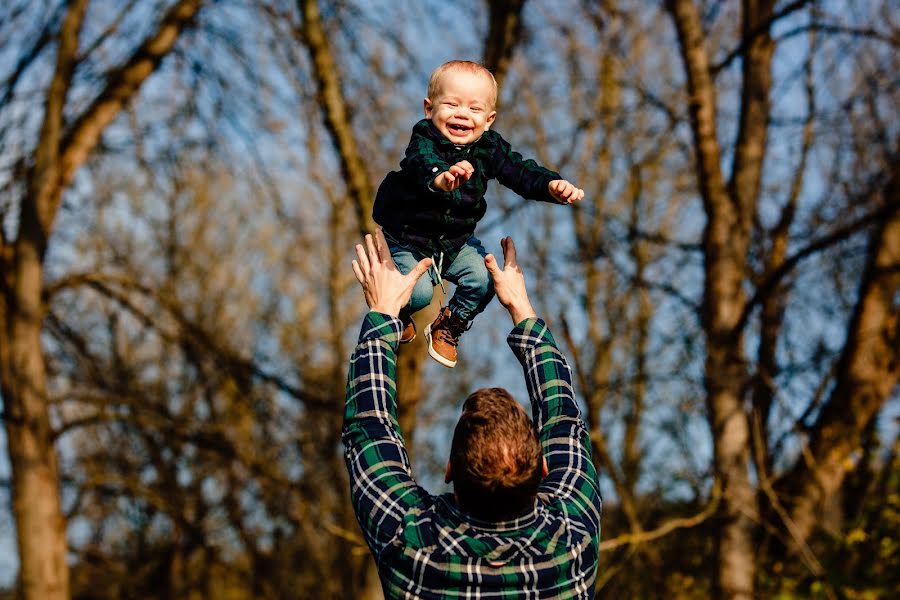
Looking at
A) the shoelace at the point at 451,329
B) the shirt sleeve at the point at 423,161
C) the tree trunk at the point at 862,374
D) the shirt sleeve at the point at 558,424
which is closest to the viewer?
the shirt sleeve at the point at 558,424

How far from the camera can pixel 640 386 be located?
38.5 feet

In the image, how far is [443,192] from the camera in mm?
2699

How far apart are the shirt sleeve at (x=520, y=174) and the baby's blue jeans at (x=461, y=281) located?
0.23m

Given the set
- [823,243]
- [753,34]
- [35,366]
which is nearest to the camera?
[823,243]

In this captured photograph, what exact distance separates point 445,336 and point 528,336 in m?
0.32

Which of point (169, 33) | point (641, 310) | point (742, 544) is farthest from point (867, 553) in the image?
point (169, 33)

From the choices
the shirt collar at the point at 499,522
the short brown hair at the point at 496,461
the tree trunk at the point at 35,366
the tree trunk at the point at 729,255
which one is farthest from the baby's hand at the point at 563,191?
→ the tree trunk at the point at 35,366

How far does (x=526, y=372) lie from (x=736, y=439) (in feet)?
15.5

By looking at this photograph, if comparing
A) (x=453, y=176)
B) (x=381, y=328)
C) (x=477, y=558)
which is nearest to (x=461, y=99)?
(x=453, y=176)

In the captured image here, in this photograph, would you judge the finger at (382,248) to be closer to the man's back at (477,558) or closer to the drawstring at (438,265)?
the drawstring at (438,265)

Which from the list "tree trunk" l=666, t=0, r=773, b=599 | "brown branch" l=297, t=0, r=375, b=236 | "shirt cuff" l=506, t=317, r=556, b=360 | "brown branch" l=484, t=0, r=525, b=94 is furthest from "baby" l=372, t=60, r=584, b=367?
"tree trunk" l=666, t=0, r=773, b=599

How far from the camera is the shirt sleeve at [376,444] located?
239 centimetres

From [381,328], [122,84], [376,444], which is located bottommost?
[376,444]

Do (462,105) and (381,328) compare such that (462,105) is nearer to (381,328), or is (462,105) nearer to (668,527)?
(381,328)
